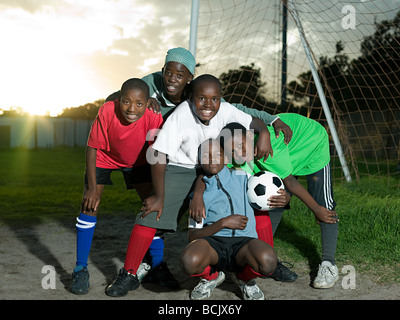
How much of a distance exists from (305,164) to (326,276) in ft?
2.65

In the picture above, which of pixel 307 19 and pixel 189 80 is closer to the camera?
pixel 189 80

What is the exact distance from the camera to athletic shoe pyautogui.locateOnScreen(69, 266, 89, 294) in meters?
2.96

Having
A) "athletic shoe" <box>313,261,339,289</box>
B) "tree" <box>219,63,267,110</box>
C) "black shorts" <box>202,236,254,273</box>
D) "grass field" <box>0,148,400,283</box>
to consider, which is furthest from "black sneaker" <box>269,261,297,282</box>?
"tree" <box>219,63,267,110</box>

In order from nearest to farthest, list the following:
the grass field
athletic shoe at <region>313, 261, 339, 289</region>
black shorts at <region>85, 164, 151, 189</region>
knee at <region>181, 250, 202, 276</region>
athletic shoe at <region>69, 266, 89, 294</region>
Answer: knee at <region>181, 250, 202, 276</region>, athletic shoe at <region>69, 266, 89, 294</region>, athletic shoe at <region>313, 261, 339, 289</region>, black shorts at <region>85, 164, 151, 189</region>, the grass field

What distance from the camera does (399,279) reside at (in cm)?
323

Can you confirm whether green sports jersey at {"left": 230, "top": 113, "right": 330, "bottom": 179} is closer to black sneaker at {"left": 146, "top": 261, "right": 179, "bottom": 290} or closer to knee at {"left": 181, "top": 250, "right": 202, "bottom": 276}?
knee at {"left": 181, "top": 250, "right": 202, "bottom": 276}

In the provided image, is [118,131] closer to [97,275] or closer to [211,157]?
[211,157]

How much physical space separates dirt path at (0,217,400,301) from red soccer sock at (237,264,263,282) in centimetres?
15

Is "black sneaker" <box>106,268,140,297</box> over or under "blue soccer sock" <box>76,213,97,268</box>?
under
